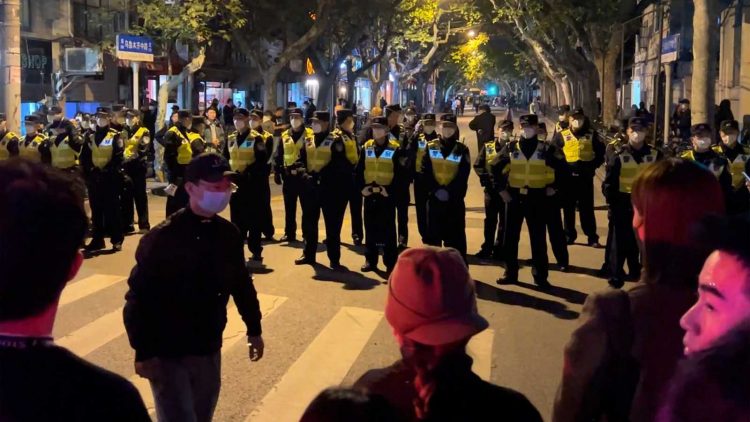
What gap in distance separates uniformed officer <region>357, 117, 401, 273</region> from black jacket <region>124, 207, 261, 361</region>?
6160 mm

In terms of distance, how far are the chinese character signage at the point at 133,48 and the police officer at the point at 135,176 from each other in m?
4.33

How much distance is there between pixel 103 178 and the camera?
11570 millimetres

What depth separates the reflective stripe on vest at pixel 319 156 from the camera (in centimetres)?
1068

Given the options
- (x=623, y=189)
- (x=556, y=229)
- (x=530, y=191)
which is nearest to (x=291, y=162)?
(x=530, y=191)

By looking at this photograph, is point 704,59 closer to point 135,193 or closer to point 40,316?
point 135,193

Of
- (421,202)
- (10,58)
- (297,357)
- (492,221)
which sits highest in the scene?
(10,58)

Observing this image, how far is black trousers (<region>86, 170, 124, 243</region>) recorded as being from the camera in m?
11.4

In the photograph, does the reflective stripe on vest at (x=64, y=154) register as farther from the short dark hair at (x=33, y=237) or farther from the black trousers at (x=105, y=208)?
the short dark hair at (x=33, y=237)

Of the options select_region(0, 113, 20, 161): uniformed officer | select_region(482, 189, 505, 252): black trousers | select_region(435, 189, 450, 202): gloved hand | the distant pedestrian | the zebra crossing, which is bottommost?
the zebra crossing

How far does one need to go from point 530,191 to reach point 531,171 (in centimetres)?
23

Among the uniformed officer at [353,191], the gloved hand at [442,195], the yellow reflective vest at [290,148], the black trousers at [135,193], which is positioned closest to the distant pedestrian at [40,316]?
the gloved hand at [442,195]

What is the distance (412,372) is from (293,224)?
10.2m

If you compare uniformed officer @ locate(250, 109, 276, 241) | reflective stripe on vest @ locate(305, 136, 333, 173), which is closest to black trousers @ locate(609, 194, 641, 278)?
reflective stripe on vest @ locate(305, 136, 333, 173)

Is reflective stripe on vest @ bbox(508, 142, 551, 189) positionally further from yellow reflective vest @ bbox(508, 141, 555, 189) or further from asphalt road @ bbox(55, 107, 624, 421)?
asphalt road @ bbox(55, 107, 624, 421)
